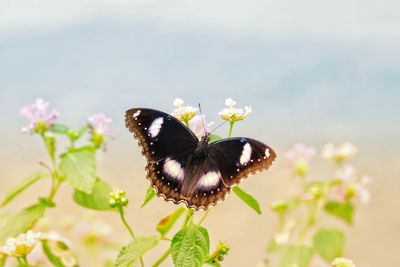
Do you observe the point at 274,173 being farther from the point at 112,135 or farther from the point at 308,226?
the point at 112,135

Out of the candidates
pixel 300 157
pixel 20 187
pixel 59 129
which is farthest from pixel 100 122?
pixel 300 157

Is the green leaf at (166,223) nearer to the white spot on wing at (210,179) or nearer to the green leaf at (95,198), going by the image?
the white spot on wing at (210,179)

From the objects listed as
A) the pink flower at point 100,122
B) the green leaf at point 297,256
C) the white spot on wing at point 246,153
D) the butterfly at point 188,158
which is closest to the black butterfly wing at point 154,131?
the butterfly at point 188,158

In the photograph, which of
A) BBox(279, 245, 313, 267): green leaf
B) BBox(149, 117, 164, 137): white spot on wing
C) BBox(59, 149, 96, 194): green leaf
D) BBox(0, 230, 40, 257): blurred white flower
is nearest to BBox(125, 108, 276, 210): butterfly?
BBox(149, 117, 164, 137): white spot on wing

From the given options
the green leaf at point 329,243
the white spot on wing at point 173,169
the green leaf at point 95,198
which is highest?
the green leaf at point 329,243

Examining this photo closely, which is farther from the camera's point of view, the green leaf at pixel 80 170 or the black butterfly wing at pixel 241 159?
the green leaf at pixel 80 170
